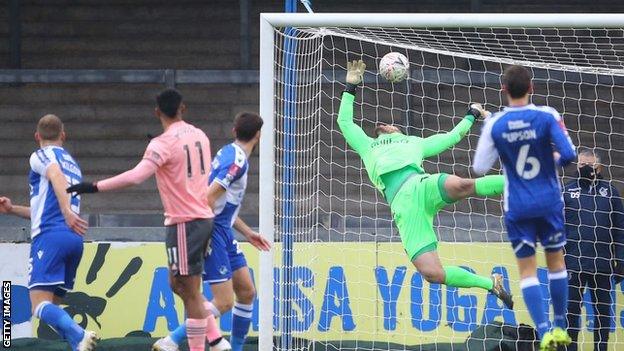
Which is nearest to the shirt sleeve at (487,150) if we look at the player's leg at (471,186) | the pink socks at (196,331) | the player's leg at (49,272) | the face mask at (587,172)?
the player's leg at (471,186)

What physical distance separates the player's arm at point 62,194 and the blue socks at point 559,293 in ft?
10.9

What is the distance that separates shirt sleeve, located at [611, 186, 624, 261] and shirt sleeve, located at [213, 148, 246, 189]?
4094mm

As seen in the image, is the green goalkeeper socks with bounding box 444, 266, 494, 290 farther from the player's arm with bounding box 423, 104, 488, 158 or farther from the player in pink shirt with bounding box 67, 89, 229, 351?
the player in pink shirt with bounding box 67, 89, 229, 351

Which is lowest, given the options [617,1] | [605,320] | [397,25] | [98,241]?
[605,320]

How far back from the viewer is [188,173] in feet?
29.2

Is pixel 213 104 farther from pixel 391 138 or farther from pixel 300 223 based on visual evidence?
pixel 391 138

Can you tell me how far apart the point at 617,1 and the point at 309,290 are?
7533mm

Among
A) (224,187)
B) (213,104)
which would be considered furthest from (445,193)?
(213,104)

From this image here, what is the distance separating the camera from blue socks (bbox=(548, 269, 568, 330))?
347 inches

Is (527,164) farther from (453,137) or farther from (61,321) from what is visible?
(61,321)

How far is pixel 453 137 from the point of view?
427 inches

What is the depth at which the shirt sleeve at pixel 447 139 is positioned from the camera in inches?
424

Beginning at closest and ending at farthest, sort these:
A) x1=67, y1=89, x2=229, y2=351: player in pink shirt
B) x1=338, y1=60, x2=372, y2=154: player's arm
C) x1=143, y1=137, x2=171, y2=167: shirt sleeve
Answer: x1=143, y1=137, x2=171, y2=167: shirt sleeve, x1=67, y1=89, x2=229, y2=351: player in pink shirt, x1=338, y1=60, x2=372, y2=154: player's arm

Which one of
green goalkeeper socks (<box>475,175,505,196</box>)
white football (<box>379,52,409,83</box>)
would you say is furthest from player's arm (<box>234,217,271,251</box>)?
white football (<box>379,52,409,83</box>)
